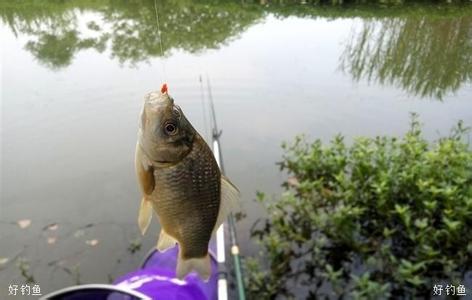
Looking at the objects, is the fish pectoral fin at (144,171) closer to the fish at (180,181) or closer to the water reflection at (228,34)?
the fish at (180,181)

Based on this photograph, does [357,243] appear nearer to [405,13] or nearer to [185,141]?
[185,141]

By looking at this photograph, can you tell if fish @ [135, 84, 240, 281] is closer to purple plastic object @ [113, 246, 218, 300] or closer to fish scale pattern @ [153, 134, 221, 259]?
fish scale pattern @ [153, 134, 221, 259]

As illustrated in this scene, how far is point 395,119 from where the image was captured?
203 inches

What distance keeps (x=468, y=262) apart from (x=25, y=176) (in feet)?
13.5

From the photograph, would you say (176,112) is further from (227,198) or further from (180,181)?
(227,198)

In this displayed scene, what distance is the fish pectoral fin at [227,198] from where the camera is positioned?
1.34 metres

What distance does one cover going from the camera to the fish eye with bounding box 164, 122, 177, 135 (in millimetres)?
1174

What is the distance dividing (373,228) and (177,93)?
3.43 metres

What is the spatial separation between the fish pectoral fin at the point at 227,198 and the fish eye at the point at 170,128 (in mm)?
243

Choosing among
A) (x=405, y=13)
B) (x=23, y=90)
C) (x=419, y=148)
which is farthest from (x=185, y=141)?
(x=405, y=13)

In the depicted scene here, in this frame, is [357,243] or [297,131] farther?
[297,131]

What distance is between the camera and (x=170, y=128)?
118 centimetres

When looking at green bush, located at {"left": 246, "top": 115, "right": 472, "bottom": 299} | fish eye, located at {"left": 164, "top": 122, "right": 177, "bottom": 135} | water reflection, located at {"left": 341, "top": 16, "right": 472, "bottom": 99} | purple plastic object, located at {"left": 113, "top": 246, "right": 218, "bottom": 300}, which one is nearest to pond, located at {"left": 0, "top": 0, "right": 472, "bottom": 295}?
water reflection, located at {"left": 341, "top": 16, "right": 472, "bottom": 99}

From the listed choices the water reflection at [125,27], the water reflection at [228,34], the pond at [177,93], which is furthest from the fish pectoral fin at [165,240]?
the water reflection at [125,27]
